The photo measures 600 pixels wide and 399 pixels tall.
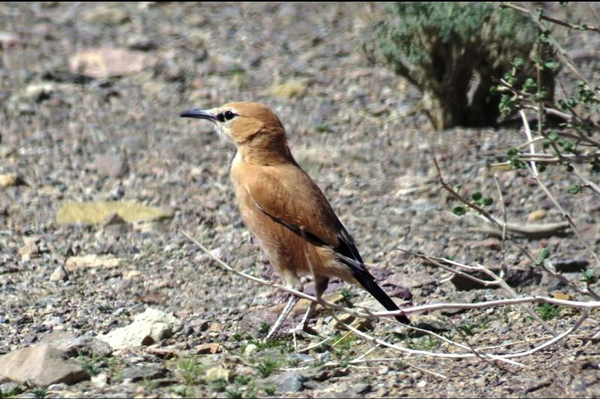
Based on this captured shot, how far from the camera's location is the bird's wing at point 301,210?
586 centimetres

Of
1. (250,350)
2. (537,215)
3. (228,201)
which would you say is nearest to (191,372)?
(250,350)

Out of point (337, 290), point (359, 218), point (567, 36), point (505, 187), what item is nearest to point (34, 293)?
point (337, 290)

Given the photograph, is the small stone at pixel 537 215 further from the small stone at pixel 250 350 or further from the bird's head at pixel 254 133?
the small stone at pixel 250 350

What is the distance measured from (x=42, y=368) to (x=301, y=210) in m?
1.65

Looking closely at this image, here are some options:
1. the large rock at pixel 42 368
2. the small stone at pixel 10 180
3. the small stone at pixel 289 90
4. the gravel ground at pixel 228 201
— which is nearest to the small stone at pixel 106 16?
the gravel ground at pixel 228 201

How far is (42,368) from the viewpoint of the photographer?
4848mm

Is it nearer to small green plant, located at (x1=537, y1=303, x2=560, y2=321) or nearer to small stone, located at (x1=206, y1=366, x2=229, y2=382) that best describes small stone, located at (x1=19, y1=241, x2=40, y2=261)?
small stone, located at (x1=206, y1=366, x2=229, y2=382)

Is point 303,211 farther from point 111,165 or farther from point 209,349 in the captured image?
point 111,165

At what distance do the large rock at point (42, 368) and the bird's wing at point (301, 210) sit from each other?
4.69 feet

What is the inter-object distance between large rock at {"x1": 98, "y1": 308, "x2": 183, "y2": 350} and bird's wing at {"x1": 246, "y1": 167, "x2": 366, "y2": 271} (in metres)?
0.75

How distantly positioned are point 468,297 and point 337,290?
2.54 ft

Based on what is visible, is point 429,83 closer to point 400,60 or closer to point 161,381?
point 400,60

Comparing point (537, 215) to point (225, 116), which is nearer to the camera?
point (225, 116)

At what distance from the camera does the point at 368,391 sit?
15.5ft
